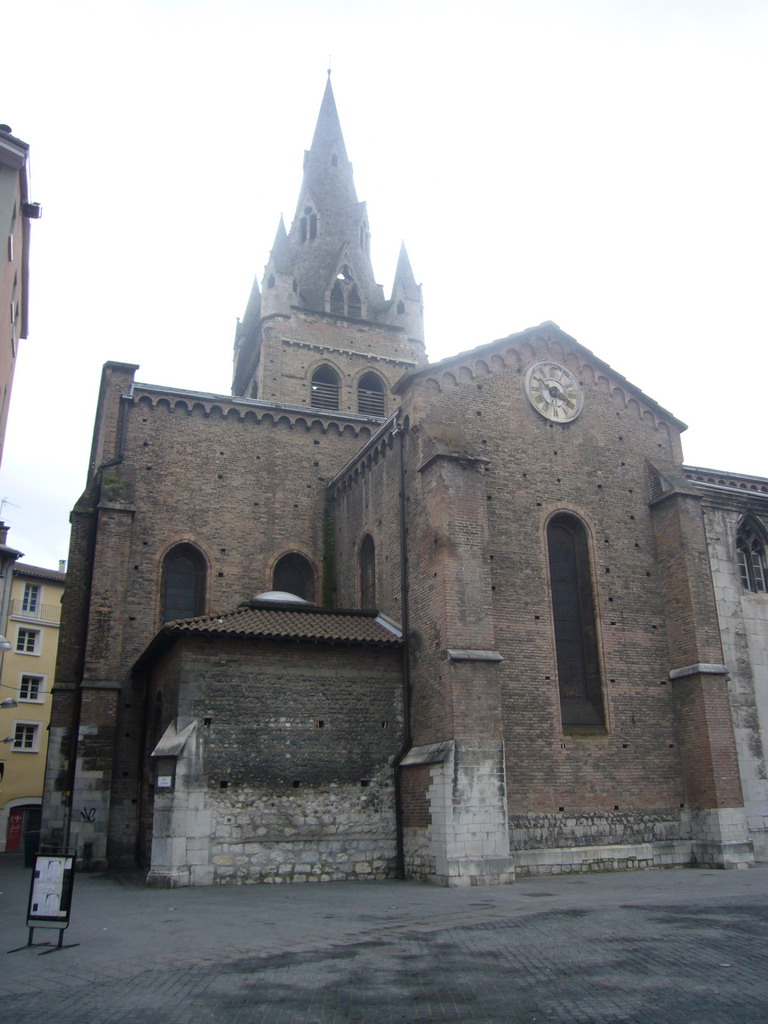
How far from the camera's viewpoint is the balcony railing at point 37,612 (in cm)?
Result: 4016

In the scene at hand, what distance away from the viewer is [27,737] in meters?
39.3

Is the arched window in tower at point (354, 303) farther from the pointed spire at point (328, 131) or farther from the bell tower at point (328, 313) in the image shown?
the pointed spire at point (328, 131)

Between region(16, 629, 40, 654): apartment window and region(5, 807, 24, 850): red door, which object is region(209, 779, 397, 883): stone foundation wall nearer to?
region(5, 807, 24, 850): red door

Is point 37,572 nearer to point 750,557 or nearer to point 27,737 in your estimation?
point 27,737

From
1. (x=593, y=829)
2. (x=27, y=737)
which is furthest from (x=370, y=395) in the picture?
(x=593, y=829)

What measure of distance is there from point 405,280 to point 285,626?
26311mm

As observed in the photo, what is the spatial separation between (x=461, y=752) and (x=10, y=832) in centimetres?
2901

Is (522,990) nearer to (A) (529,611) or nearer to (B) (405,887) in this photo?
(B) (405,887)

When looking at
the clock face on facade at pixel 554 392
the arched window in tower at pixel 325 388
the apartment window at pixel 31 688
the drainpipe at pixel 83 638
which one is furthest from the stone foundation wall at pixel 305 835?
the apartment window at pixel 31 688

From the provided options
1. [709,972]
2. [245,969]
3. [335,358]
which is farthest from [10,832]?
[709,972]

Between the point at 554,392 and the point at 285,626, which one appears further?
the point at 554,392

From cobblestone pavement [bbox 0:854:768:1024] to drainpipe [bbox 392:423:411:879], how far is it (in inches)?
138

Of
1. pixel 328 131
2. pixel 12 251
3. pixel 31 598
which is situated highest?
pixel 328 131

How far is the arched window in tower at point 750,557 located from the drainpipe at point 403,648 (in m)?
9.05
